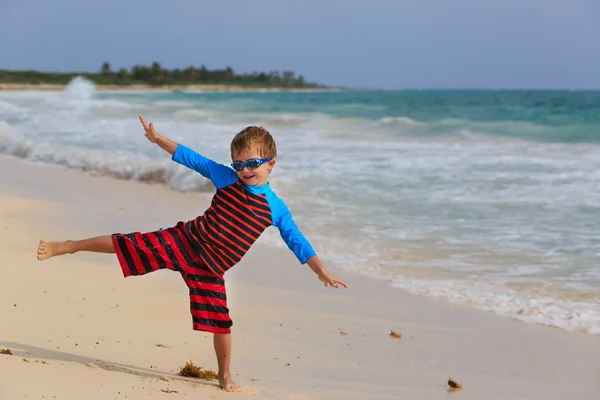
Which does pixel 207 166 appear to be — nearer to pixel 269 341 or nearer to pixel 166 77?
pixel 269 341

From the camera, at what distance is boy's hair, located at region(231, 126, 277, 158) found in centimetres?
344

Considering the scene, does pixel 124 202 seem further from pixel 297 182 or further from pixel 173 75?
pixel 173 75

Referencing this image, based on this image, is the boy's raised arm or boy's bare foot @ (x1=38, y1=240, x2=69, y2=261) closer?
the boy's raised arm

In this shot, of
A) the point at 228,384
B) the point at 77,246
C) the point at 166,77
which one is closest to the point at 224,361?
the point at 228,384

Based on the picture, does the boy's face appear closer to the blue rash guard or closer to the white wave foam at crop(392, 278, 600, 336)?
the blue rash guard

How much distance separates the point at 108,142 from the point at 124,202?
8984mm

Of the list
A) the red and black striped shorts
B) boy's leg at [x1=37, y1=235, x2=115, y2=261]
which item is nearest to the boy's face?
the red and black striped shorts

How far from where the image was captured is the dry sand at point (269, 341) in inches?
141

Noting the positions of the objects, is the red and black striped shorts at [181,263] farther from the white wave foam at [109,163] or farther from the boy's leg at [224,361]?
the white wave foam at [109,163]

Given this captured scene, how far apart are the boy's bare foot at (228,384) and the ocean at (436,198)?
287 centimetres

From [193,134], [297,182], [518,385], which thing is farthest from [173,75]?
[518,385]

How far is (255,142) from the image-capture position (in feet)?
11.3

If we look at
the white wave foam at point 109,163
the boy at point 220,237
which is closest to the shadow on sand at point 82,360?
the boy at point 220,237

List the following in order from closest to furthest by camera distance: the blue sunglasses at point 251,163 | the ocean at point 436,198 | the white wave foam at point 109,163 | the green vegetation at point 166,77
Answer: the blue sunglasses at point 251,163, the ocean at point 436,198, the white wave foam at point 109,163, the green vegetation at point 166,77
